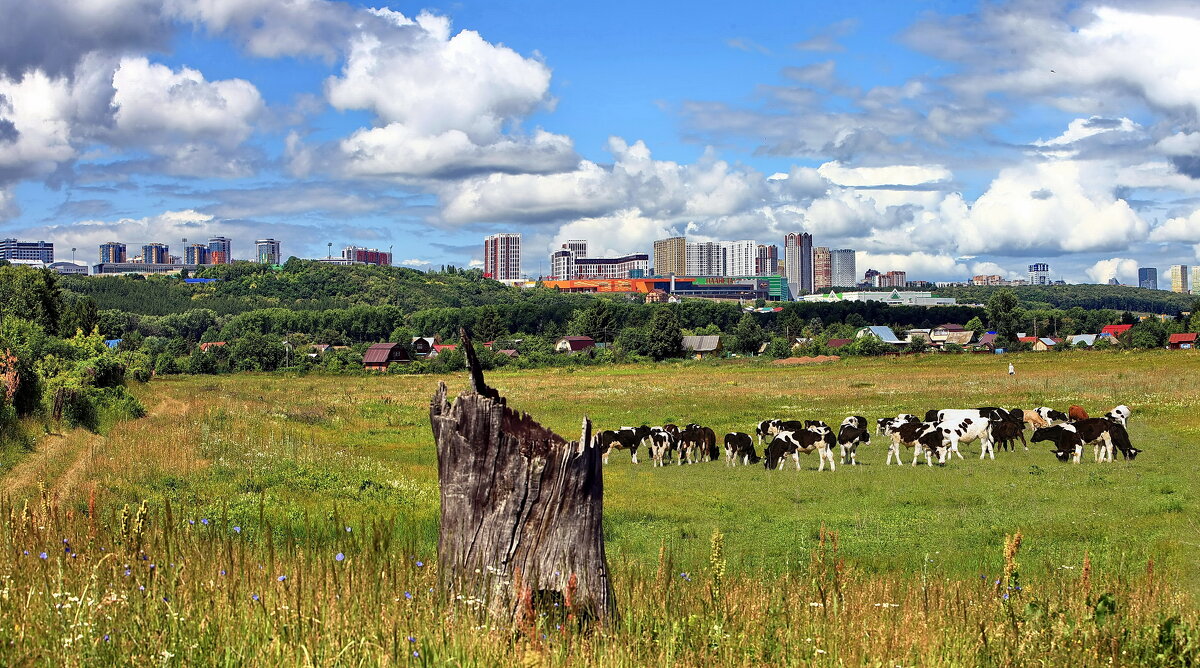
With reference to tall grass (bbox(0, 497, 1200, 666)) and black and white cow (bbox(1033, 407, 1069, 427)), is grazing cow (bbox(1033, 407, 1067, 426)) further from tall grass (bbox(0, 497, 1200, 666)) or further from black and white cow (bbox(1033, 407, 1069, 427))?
tall grass (bbox(0, 497, 1200, 666))

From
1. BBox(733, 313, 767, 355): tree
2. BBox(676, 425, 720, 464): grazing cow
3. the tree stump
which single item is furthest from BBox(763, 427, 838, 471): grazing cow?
BBox(733, 313, 767, 355): tree

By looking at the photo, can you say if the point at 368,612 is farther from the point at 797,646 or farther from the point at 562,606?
the point at 797,646

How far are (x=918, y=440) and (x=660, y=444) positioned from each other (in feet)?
23.0

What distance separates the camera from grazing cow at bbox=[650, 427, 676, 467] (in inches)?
1053

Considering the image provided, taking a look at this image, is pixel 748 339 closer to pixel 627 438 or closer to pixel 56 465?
pixel 627 438

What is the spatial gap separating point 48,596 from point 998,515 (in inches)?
581

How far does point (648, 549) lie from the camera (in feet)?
44.2

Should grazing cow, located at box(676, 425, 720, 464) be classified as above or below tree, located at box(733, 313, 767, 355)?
below

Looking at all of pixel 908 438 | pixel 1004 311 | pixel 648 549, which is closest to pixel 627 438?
pixel 908 438

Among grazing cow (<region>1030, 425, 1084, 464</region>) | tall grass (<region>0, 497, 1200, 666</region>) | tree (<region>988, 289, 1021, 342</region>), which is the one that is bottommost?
grazing cow (<region>1030, 425, 1084, 464</region>)

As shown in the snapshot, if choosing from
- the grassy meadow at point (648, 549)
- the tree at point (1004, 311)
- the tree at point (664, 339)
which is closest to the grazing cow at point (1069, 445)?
the grassy meadow at point (648, 549)

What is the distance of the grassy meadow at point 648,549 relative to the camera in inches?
173

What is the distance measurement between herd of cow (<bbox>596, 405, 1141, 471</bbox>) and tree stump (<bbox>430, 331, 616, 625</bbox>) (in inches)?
764

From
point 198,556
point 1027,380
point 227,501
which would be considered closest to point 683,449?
point 227,501
